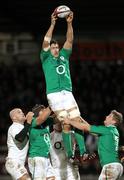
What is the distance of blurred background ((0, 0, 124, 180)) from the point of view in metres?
20.3

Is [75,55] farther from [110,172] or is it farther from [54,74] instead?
[110,172]

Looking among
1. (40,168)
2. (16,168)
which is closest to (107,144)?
(40,168)

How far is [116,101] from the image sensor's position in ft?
71.5

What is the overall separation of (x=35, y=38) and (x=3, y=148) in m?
6.88

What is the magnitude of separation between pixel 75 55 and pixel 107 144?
369 inches

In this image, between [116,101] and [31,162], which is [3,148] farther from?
[31,162]

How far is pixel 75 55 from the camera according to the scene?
791 inches

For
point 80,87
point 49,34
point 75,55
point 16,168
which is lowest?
point 16,168

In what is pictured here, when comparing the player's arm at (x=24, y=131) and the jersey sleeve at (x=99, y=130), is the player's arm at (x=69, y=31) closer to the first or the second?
the player's arm at (x=24, y=131)

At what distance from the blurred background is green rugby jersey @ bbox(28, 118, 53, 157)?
23.7 feet

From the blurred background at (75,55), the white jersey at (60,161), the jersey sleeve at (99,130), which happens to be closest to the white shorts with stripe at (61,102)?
the jersey sleeve at (99,130)

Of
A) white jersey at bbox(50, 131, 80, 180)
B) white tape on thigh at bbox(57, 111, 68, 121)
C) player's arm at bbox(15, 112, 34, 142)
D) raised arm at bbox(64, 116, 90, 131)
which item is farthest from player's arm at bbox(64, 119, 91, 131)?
white jersey at bbox(50, 131, 80, 180)

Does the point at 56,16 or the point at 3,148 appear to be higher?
the point at 56,16

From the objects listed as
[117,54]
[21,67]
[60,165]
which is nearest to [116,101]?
[117,54]
